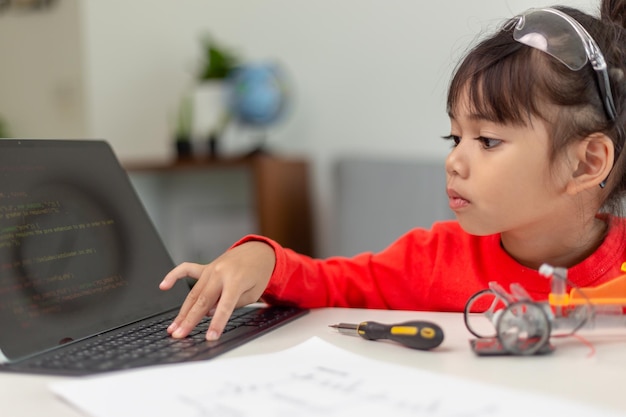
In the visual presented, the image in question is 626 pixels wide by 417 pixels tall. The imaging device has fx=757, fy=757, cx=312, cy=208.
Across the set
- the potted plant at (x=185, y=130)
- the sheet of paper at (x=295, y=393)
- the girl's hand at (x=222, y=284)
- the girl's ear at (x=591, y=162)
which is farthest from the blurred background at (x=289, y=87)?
the sheet of paper at (x=295, y=393)

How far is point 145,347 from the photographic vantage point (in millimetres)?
665

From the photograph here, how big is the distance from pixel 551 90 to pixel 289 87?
1876 millimetres

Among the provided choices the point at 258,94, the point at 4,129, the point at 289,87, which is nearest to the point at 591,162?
the point at 258,94

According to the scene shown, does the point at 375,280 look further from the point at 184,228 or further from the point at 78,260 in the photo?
the point at 184,228

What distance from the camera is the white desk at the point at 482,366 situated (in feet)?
1.71

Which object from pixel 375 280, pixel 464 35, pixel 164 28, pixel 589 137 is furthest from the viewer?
pixel 164 28

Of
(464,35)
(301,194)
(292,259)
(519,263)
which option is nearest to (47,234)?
(292,259)

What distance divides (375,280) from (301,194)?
5.55 feet

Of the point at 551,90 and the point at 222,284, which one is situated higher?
the point at 551,90

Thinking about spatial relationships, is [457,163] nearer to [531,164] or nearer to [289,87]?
[531,164]

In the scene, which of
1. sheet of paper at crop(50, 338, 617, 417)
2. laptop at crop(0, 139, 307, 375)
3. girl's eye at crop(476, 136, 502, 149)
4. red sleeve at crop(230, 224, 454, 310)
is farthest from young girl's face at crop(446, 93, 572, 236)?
sheet of paper at crop(50, 338, 617, 417)

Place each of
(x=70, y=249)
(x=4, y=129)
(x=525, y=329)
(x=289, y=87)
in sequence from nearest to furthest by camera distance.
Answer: (x=525, y=329), (x=70, y=249), (x=289, y=87), (x=4, y=129)

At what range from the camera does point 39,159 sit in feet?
2.55

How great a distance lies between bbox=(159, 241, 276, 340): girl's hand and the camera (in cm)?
73
